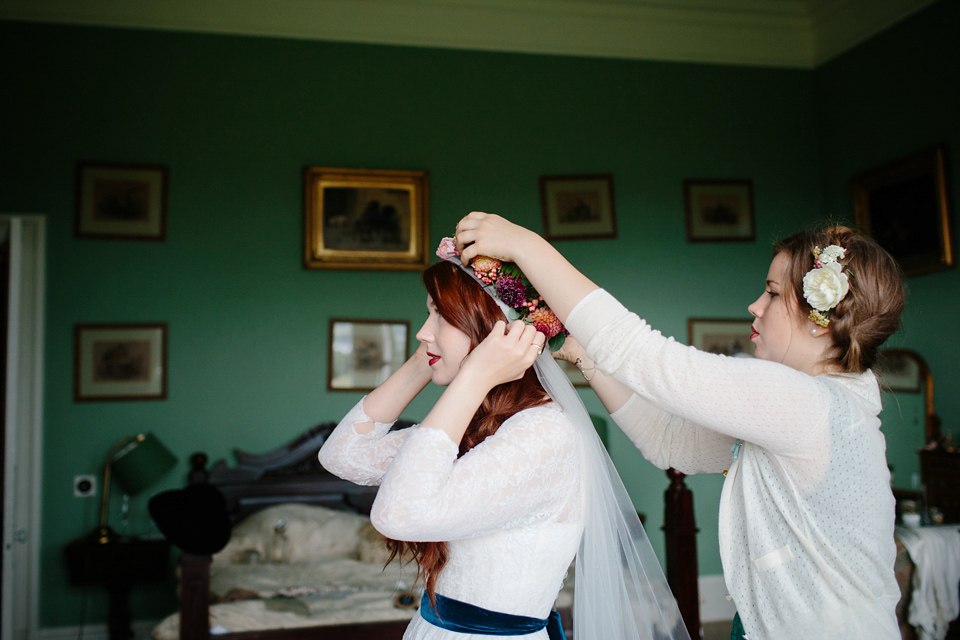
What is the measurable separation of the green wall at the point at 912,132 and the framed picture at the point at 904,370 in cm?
5

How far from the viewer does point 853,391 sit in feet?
4.55

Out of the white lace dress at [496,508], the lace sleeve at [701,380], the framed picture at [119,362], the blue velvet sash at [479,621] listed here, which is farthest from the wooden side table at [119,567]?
the lace sleeve at [701,380]

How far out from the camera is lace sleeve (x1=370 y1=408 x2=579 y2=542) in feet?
3.96

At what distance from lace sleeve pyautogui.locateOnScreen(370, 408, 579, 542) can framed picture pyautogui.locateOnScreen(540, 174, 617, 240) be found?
368 cm

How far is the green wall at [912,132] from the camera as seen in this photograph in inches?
168

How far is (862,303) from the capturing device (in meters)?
1.39

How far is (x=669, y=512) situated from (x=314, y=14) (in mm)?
3827

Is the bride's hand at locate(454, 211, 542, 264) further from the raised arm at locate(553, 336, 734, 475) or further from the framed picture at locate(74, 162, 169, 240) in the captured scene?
the framed picture at locate(74, 162, 169, 240)

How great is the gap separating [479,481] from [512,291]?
41 centimetres

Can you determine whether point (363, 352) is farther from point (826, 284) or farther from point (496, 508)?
point (826, 284)

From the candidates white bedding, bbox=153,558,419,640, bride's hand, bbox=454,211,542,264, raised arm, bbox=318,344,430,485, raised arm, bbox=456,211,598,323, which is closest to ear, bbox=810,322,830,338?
raised arm, bbox=456,211,598,323

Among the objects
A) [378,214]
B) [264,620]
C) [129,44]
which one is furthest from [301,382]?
[129,44]

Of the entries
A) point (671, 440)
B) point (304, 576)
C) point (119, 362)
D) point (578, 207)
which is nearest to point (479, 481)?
point (671, 440)

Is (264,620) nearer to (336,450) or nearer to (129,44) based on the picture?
(336,450)
